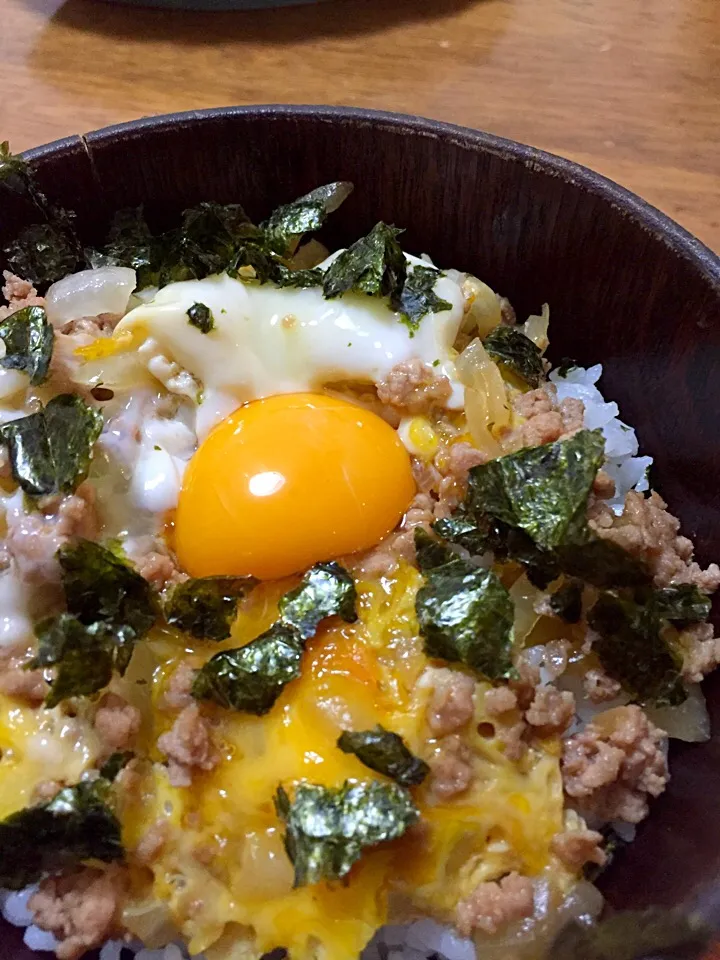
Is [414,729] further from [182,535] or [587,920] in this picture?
[182,535]

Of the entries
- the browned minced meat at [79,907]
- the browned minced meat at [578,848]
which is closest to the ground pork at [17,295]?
the browned minced meat at [79,907]

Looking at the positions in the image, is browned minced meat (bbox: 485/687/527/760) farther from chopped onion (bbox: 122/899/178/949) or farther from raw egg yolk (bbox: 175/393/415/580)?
chopped onion (bbox: 122/899/178/949)

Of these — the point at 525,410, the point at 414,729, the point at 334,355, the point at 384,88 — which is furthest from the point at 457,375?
the point at 384,88

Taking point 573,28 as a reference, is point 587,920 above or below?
below

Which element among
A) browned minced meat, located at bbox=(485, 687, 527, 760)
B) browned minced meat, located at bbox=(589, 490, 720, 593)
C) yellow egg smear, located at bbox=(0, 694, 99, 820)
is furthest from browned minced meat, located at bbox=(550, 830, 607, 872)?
yellow egg smear, located at bbox=(0, 694, 99, 820)

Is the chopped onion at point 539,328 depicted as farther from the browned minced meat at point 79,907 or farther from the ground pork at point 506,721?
the browned minced meat at point 79,907

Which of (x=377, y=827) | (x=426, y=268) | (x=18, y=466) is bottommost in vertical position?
(x=377, y=827)

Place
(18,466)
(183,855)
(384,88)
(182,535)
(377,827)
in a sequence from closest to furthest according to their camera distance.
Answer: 1. (377,827)
2. (183,855)
3. (18,466)
4. (182,535)
5. (384,88)
